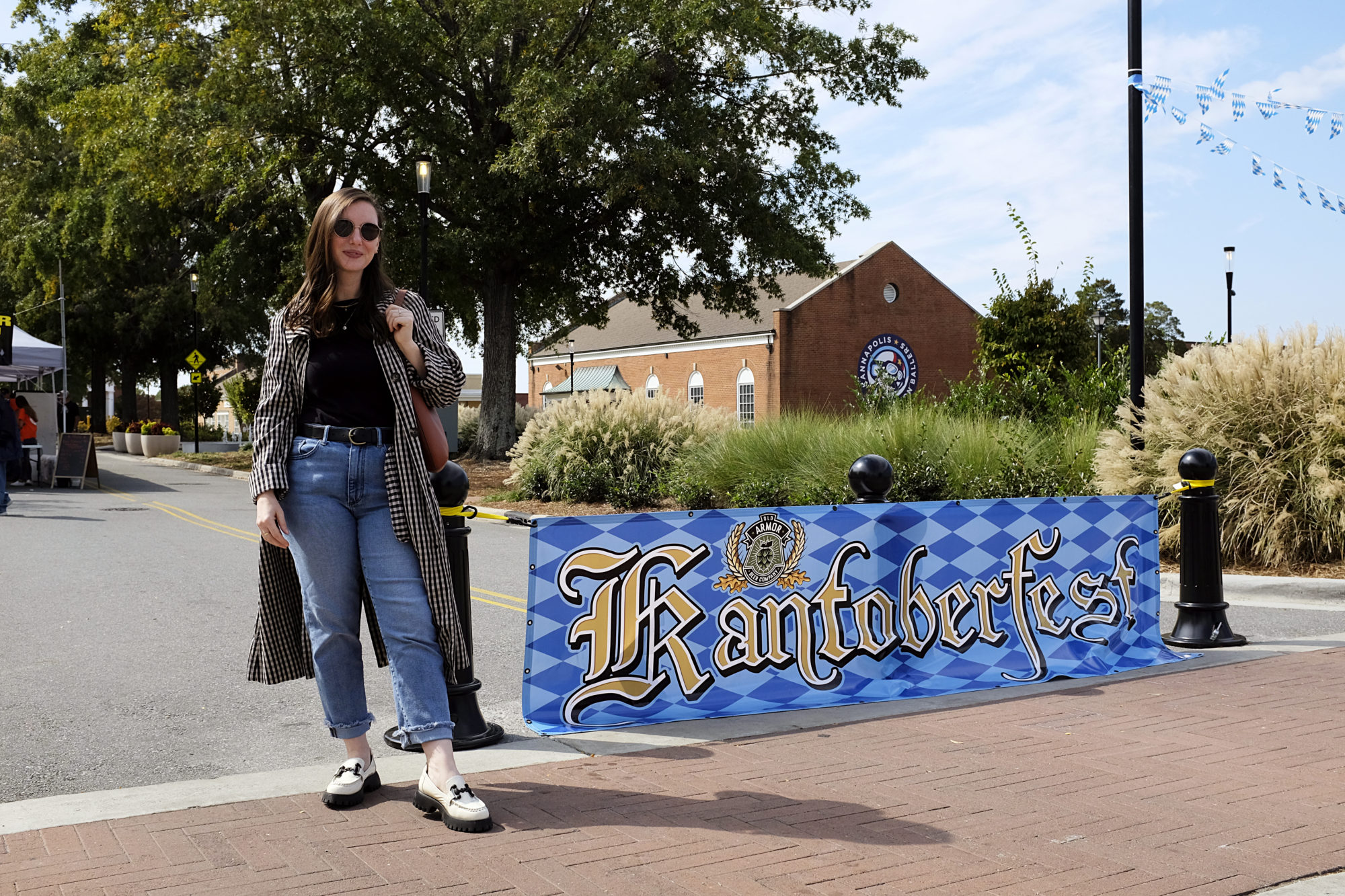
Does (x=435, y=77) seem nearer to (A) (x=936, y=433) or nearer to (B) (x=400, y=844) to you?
(A) (x=936, y=433)

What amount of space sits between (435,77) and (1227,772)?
2321cm

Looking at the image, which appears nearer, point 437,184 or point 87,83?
point 437,184

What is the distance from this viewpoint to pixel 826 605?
547 cm

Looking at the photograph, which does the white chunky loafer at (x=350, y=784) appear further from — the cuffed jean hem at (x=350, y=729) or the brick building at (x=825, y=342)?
the brick building at (x=825, y=342)

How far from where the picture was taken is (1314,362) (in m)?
9.79

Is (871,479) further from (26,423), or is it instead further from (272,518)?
(26,423)

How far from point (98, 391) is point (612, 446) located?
4635 centimetres

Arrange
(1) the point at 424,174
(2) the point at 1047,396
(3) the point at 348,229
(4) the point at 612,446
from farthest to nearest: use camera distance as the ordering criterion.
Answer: (1) the point at 424,174 < (4) the point at 612,446 < (2) the point at 1047,396 < (3) the point at 348,229

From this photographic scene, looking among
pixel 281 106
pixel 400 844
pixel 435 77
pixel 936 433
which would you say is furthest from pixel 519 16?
pixel 400 844

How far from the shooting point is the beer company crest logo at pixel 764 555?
5.19 metres

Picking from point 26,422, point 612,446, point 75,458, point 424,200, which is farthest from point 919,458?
point 26,422

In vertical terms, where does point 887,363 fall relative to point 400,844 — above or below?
above

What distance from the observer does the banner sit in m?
4.81

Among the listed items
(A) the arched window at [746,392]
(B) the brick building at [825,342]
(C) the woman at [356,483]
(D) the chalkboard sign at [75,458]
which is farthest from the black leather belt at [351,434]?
(A) the arched window at [746,392]
